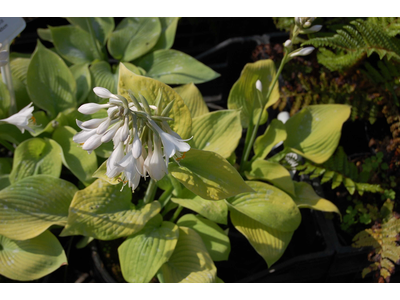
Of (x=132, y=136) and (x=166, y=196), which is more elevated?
(x=132, y=136)

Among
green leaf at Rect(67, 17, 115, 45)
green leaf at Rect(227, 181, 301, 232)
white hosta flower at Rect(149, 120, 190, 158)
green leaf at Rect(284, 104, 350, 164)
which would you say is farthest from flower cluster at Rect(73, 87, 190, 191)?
green leaf at Rect(67, 17, 115, 45)

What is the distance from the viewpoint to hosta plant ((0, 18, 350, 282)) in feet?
3.25

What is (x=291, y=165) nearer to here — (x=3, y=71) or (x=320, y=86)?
(x=320, y=86)

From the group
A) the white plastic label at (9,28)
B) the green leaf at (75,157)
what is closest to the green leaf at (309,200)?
the green leaf at (75,157)

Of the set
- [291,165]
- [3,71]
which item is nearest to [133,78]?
[3,71]

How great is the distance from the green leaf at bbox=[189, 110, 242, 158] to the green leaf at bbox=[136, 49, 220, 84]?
0.50 m

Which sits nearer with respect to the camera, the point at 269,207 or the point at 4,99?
the point at 269,207

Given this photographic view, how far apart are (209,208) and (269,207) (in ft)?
0.72

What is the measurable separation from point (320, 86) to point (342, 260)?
2.56 feet

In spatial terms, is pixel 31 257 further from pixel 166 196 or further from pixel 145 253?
pixel 166 196

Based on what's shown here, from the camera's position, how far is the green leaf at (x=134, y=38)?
5.96 ft

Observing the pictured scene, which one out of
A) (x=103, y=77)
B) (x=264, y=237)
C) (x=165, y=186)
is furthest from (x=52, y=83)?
(x=264, y=237)

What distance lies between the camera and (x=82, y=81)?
5.16ft

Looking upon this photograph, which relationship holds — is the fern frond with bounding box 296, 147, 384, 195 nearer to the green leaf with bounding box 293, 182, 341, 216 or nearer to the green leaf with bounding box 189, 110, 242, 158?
the green leaf with bounding box 293, 182, 341, 216
